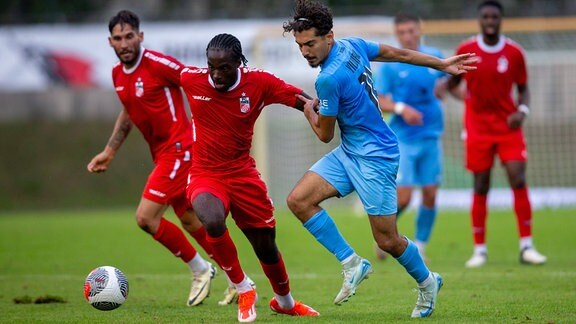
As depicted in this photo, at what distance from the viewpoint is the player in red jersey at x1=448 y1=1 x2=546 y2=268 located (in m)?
11.4

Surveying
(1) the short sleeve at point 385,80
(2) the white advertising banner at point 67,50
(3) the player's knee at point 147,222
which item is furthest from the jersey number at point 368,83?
(2) the white advertising banner at point 67,50

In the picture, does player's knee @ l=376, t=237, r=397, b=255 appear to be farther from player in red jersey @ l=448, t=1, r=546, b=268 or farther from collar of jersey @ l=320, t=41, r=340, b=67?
player in red jersey @ l=448, t=1, r=546, b=268

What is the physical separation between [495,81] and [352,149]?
4.42m

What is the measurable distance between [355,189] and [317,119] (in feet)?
2.05

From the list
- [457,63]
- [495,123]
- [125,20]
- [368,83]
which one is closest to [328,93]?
[368,83]

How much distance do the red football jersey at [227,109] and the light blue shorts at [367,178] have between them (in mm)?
614

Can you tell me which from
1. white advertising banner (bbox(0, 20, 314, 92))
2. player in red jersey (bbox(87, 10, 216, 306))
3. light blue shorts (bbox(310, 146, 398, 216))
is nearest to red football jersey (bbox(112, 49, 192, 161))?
player in red jersey (bbox(87, 10, 216, 306))

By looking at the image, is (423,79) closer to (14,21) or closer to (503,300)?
(503,300)

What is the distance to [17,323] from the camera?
7.56 metres

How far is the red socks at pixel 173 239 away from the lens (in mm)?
8969

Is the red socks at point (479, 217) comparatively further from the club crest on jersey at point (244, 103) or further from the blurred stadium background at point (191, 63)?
the blurred stadium background at point (191, 63)

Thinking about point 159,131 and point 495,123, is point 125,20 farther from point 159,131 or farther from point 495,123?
point 495,123

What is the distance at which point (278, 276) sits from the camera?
25.4 feet

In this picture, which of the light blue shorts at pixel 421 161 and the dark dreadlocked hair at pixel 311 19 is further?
the light blue shorts at pixel 421 161
